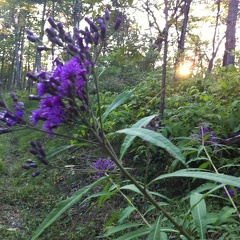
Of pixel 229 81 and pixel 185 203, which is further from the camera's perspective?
pixel 229 81

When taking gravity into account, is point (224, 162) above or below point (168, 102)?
below

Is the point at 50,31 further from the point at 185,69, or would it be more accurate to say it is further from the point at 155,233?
the point at 185,69

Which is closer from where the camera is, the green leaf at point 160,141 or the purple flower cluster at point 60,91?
the green leaf at point 160,141

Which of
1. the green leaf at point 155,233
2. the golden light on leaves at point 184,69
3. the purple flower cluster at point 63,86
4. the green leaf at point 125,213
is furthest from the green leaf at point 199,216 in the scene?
the golden light on leaves at point 184,69

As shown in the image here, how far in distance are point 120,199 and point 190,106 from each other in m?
1.53

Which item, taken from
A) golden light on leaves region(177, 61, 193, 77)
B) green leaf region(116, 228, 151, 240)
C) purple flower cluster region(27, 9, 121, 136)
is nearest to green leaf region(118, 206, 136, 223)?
green leaf region(116, 228, 151, 240)

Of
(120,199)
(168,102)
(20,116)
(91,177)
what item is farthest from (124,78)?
(20,116)

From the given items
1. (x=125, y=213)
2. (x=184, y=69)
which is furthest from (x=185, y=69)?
(x=125, y=213)

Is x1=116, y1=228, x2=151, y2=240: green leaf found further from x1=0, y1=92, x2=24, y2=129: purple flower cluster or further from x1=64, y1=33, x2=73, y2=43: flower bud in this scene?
x1=64, y1=33, x2=73, y2=43: flower bud

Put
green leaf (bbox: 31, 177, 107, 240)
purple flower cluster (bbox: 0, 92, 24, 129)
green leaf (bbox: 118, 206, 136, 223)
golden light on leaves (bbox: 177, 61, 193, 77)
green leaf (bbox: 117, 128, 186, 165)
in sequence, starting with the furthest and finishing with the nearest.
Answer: golden light on leaves (bbox: 177, 61, 193, 77) < green leaf (bbox: 118, 206, 136, 223) < purple flower cluster (bbox: 0, 92, 24, 129) < green leaf (bbox: 31, 177, 107, 240) < green leaf (bbox: 117, 128, 186, 165)

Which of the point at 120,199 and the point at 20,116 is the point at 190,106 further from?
the point at 20,116

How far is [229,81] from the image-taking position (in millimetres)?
4836

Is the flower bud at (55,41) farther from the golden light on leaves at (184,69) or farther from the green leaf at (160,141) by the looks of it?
the golden light on leaves at (184,69)

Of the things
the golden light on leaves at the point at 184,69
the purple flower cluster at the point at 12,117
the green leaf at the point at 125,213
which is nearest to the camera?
the purple flower cluster at the point at 12,117
